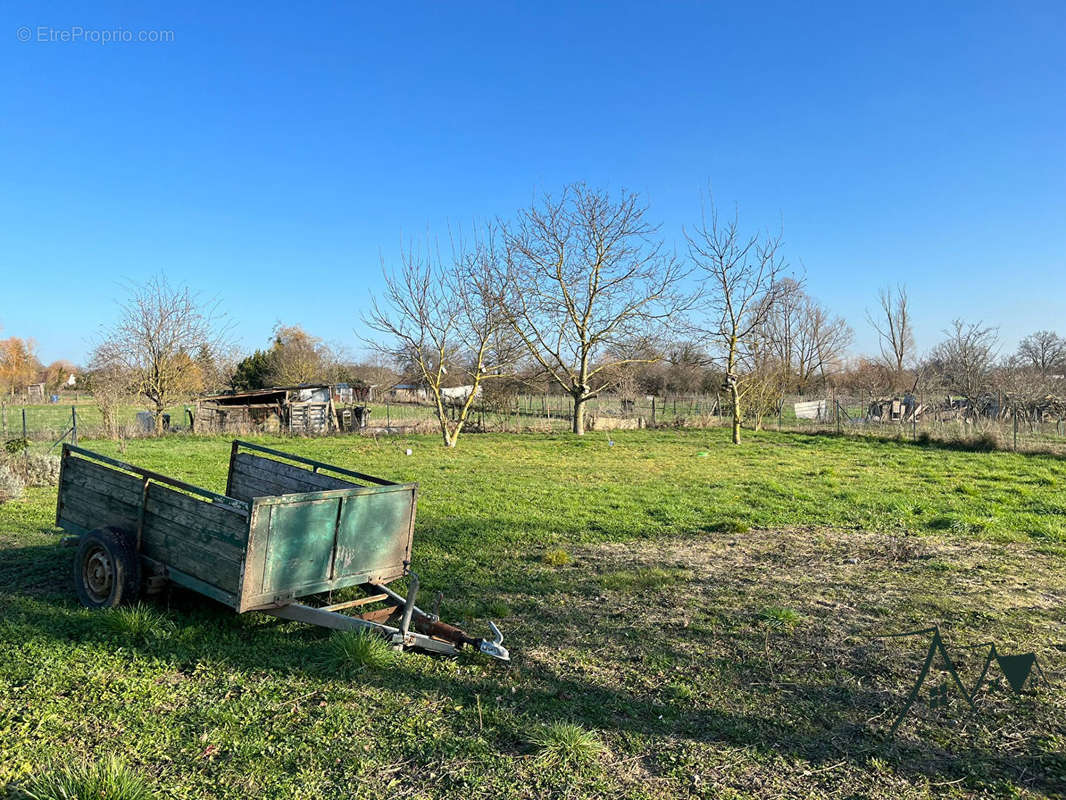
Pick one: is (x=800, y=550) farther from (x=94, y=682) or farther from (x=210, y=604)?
(x=94, y=682)

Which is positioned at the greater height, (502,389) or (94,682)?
(502,389)

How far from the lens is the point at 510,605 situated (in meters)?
5.51

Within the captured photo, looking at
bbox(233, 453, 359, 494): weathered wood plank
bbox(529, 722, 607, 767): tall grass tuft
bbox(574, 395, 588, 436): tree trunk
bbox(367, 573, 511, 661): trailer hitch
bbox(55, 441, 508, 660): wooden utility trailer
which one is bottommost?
bbox(529, 722, 607, 767): tall grass tuft

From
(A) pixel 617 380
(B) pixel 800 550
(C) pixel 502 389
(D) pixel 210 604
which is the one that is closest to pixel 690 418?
(A) pixel 617 380

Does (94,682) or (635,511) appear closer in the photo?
(94,682)

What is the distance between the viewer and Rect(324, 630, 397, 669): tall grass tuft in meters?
4.11

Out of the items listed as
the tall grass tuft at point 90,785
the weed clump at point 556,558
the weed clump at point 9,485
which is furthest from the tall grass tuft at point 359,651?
the weed clump at point 9,485

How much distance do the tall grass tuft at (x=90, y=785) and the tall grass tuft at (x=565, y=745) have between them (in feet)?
5.73

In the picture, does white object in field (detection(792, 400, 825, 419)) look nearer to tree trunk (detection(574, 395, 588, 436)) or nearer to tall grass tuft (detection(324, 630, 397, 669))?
tree trunk (detection(574, 395, 588, 436))

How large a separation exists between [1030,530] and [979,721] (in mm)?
6374

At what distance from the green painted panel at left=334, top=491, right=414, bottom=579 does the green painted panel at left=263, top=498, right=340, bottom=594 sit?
0.30ft

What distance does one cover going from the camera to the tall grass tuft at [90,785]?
2649mm

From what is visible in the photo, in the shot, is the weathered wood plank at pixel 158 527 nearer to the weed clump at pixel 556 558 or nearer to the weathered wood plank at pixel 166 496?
the weathered wood plank at pixel 166 496

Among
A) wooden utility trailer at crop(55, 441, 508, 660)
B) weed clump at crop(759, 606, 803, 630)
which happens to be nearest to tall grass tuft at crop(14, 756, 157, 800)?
wooden utility trailer at crop(55, 441, 508, 660)
